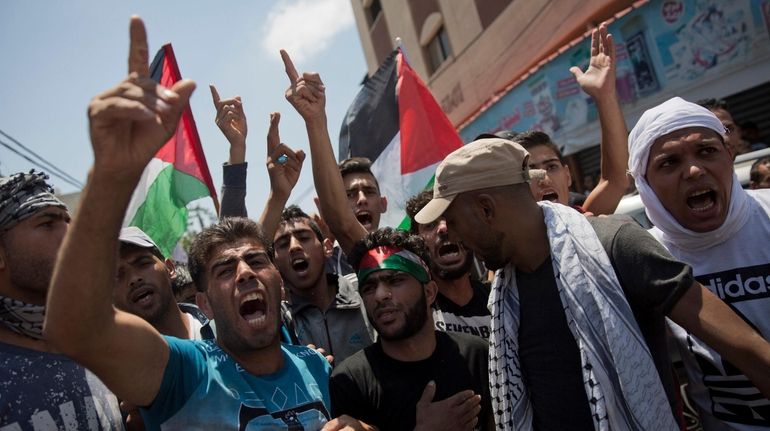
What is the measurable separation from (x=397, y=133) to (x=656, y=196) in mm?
2798

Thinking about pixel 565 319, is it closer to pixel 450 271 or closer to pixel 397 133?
pixel 450 271

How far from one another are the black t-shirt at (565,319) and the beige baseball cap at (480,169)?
1.10ft

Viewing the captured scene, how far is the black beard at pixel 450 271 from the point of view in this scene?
124 inches

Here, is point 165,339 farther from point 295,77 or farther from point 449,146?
point 449,146

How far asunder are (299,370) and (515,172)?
114 cm

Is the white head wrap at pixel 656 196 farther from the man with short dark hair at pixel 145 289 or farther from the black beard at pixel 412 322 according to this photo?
the man with short dark hair at pixel 145 289

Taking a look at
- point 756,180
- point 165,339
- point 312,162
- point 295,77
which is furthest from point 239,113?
point 756,180

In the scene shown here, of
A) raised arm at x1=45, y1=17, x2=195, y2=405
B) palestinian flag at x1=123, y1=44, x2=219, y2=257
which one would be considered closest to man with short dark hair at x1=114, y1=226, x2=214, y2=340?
palestinian flag at x1=123, y1=44, x2=219, y2=257

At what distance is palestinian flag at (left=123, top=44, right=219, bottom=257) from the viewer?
4.46m

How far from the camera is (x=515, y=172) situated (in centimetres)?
208

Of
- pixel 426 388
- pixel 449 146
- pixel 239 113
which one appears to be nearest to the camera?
pixel 426 388

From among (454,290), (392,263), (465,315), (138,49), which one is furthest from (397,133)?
(138,49)

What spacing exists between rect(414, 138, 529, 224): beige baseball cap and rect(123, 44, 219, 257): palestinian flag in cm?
278

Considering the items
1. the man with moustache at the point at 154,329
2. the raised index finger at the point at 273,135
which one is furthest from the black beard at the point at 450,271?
the raised index finger at the point at 273,135
